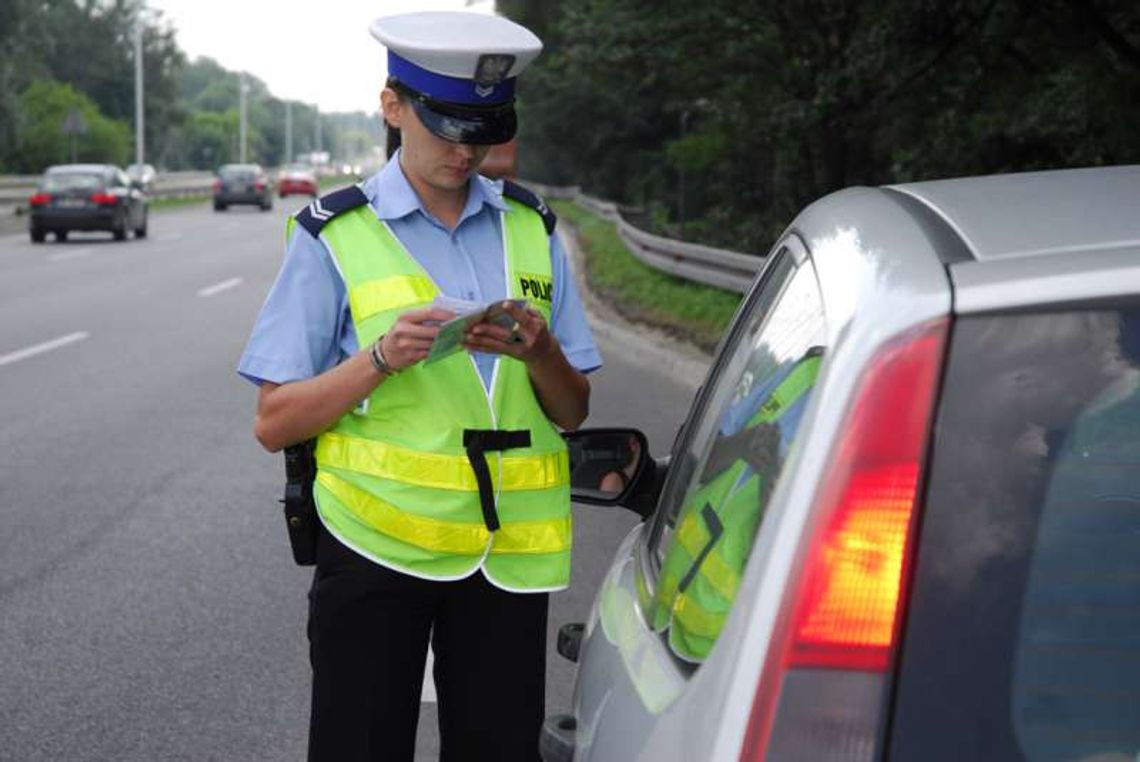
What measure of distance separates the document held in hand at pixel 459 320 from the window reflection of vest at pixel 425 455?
0.23 meters

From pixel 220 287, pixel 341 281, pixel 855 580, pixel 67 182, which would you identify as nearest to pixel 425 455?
pixel 341 281

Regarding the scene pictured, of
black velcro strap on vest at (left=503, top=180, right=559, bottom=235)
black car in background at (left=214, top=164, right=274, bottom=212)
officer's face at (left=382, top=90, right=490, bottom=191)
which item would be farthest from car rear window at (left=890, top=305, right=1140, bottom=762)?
black car in background at (left=214, top=164, right=274, bottom=212)

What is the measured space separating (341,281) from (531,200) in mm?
385

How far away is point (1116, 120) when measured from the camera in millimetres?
16234

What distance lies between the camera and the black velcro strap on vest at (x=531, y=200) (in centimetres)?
342

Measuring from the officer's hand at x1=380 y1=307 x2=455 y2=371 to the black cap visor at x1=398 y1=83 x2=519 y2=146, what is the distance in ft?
1.22

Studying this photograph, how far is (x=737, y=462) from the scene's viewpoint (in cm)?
228

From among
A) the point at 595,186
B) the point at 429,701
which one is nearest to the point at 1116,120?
the point at 429,701

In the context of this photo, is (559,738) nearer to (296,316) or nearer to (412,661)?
(412,661)

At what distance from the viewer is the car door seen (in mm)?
2023

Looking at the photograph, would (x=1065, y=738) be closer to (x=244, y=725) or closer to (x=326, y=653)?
(x=326, y=653)

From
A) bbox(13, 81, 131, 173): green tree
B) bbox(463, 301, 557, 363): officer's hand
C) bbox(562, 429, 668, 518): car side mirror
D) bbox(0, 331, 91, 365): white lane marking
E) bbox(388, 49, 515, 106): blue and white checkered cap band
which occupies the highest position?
bbox(388, 49, 515, 106): blue and white checkered cap band

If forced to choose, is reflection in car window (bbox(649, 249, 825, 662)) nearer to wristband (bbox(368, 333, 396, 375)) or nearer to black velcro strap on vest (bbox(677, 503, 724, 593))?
black velcro strap on vest (bbox(677, 503, 724, 593))

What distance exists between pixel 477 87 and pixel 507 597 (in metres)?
0.79
